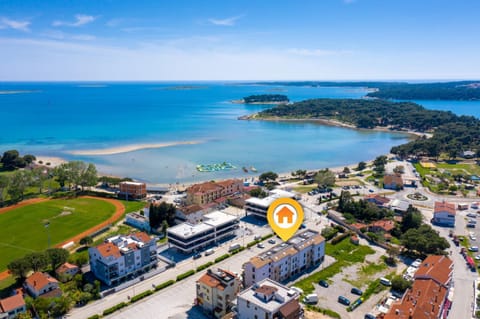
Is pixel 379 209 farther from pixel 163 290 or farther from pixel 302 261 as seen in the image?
pixel 163 290

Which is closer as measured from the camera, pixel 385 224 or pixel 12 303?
pixel 12 303

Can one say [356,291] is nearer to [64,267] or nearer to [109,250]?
[109,250]

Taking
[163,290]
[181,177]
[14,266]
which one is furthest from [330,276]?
[181,177]

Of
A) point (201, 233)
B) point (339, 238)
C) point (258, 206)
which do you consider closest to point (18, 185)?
point (201, 233)

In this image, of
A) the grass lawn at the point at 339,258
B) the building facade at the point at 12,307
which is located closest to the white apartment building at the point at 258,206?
the grass lawn at the point at 339,258

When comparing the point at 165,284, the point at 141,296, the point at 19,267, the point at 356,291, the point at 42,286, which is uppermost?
Result: the point at 19,267

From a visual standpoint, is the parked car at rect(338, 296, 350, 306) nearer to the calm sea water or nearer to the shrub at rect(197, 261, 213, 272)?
the shrub at rect(197, 261, 213, 272)
